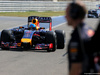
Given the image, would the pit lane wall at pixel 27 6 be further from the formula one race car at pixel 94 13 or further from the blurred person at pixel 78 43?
the blurred person at pixel 78 43

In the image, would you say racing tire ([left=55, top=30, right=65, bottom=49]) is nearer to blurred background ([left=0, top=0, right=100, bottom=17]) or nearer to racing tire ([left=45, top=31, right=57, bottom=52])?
racing tire ([left=45, top=31, right=57, bottom=52])

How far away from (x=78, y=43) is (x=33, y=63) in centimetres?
635

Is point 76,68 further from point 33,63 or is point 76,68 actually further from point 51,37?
point 51,37

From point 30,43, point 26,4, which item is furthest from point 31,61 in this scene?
point 26,4

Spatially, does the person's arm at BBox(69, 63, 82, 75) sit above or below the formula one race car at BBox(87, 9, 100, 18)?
above

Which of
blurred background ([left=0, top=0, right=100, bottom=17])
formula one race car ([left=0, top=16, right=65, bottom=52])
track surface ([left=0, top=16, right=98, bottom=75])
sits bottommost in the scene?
track surface ([left=0, top=16, right=98, bottom=75])

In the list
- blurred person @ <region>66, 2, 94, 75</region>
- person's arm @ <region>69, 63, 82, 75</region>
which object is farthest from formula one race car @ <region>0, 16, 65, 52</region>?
person's arm @ <region>69, 63, 82, 75</region>

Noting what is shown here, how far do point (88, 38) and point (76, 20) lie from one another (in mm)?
197

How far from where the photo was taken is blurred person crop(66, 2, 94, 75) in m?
2.87

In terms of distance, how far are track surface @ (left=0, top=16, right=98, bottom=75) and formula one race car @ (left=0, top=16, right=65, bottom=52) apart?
24 cm

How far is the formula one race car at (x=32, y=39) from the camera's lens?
11508mm

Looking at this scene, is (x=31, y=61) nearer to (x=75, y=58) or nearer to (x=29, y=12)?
(x=75, y=58)

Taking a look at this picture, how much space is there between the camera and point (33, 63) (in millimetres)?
9164

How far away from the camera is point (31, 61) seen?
9539mm
